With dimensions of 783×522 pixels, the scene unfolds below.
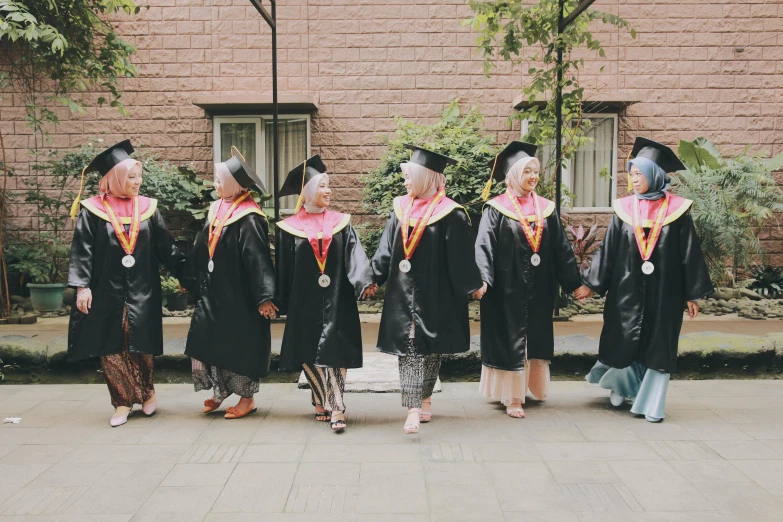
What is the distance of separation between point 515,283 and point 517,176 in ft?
2.65

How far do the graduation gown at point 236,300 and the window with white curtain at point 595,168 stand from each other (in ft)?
21.3

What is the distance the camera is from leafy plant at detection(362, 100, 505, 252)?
930cm

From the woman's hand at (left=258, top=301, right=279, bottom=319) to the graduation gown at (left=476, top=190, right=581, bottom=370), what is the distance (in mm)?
1538

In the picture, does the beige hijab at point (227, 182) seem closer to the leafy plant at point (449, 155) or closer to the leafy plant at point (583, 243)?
the leafy plant at point (449, 155)

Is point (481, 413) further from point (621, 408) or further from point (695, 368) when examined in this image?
point (695, 368)

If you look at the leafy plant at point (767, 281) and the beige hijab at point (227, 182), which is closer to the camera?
the beige hijab at point (227, 182)

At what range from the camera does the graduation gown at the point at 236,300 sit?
526 centimetres

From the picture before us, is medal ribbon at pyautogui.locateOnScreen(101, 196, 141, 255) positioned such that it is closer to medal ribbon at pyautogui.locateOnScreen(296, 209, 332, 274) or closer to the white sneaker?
medal ribbon at pyautogui.locateOnScreen(296, 209, 332, 274)

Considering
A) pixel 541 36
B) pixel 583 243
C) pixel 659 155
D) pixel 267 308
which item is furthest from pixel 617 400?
pixel 583 243

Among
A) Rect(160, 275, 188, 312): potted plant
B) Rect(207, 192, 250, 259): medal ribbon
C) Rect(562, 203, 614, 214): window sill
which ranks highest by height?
Rect(562, 203, 614, 214): window sill

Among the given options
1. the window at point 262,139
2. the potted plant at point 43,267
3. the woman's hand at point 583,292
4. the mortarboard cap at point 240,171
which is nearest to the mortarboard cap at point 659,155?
the woman's hand at point 583,292

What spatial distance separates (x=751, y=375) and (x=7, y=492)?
237 inches

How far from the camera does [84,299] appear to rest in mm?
5176

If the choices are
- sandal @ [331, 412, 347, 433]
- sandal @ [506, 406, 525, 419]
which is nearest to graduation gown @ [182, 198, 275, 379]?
sandal @ [331, 412, 347, 433]
